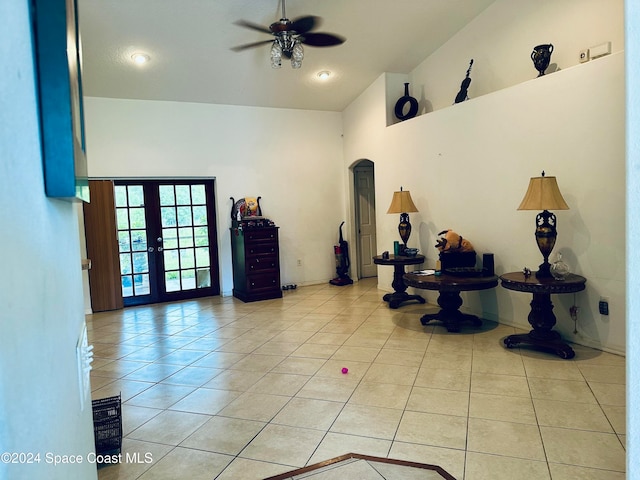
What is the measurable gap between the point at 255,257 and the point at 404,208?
2551 millimetres

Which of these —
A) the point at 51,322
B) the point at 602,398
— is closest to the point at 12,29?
the point at 51,322

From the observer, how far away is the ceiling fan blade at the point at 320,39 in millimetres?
4559

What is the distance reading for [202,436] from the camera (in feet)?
8.86

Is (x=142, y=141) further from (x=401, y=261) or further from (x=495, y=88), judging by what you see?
(x=495, y=88)

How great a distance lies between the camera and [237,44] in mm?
5371

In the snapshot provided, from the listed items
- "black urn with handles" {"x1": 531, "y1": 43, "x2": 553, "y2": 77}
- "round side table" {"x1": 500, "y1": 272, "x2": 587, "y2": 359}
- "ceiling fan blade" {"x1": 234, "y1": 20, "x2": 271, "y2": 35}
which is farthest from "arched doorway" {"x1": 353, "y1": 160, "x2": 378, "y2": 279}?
"round side table" {"x1": 500, "y1": 272, "x2": 587, "y2": 359}

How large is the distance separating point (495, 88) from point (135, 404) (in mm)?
5327

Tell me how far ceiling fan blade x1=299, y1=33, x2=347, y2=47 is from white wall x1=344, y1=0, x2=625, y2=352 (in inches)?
71.6

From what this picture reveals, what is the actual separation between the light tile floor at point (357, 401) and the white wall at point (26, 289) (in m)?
1.89

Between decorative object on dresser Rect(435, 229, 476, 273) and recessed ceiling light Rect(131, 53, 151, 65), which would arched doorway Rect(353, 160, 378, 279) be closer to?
decorative object on dresser Rect(435, 229, 476, 273)

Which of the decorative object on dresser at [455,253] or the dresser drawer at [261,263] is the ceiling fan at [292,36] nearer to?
the decorative object on dresser at [455,253]

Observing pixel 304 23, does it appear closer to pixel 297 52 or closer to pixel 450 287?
pixel 297 52

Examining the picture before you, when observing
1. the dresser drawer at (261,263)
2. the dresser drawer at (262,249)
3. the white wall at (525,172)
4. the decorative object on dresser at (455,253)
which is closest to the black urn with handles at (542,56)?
the white wall at (525,172)

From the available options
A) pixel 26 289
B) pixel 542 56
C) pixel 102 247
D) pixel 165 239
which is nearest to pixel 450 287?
pixel 542 56
